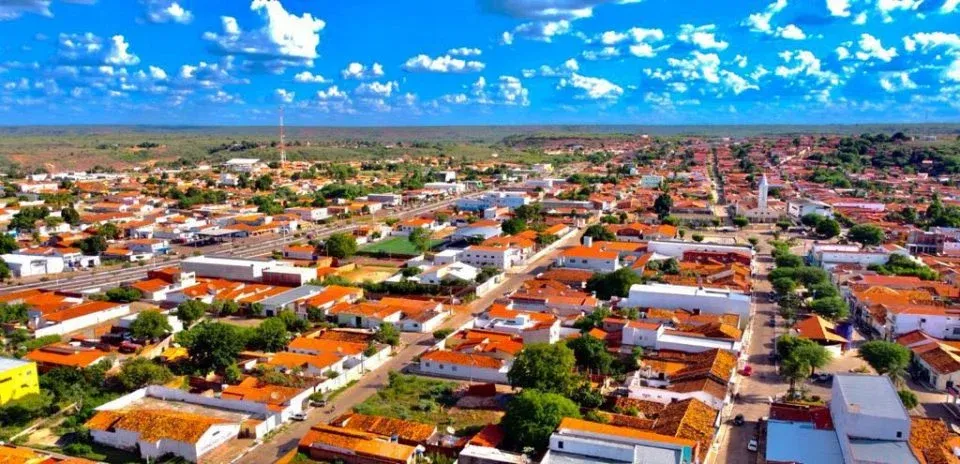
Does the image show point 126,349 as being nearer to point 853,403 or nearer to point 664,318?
point 664,318

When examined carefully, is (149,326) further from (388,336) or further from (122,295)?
(388,336)

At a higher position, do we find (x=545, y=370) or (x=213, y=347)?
(x=545, y=370)

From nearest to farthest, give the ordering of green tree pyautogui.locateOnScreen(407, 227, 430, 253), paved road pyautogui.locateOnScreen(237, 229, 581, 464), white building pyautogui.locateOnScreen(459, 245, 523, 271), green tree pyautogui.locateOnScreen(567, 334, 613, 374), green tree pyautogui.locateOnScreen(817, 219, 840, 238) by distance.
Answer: paved road pyautogui.locateOnScreen(237, 229, 581, 464) < green tree pyautogui.locateOnScreen(567, 334, 613, 374) < white building pyautogui.locateOnScreen(459, 245, 523, 271) < green tree pyautogui.locateOnScreen(407, 227, 430, 253) < green tree pyautogui.locateOnScreen(817, 219, 840, 238)

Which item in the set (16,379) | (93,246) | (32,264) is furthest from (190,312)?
(93,246)

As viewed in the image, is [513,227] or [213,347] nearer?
[213,347]

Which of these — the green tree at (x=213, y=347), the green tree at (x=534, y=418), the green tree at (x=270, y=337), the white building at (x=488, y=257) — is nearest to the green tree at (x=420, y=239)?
the white building at (x=488, y=257)

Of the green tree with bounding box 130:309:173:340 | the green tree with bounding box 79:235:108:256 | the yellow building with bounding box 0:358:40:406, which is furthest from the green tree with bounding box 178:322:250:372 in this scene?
the green tree with bounding box 79:235:108:256

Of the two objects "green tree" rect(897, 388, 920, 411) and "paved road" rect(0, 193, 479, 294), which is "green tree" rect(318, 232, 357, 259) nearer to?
"paved road" rect(0, 193, 479, 294)

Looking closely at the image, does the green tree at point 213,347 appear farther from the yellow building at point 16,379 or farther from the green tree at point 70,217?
the green tree at point 70,217
